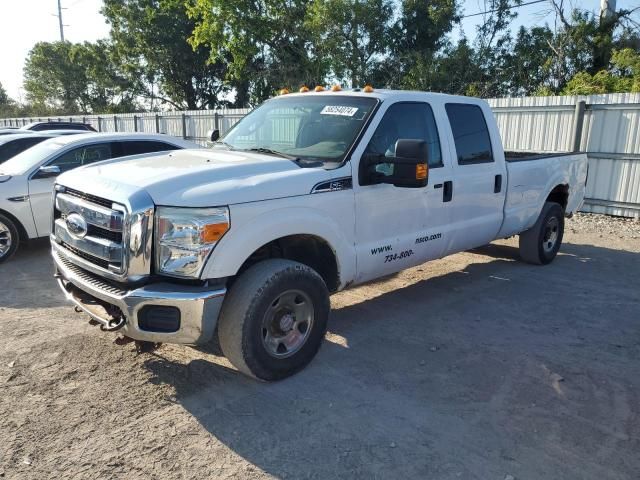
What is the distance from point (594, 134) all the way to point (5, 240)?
10492mm

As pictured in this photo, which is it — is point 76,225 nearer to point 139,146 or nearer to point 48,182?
point 48,182

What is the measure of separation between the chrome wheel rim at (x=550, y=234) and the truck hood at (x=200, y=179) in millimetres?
4295

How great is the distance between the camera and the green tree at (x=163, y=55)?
32.7 metres

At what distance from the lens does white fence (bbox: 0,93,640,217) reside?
10.2 meters

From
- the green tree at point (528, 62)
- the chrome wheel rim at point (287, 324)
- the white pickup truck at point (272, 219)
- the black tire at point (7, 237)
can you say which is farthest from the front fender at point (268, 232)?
the green tree at point (528, 62)

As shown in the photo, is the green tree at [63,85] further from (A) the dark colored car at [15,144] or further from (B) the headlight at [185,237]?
(B) the headlight at [185,237]

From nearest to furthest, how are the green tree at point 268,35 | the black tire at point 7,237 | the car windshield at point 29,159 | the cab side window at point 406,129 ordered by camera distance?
the cab side window at point 406,129 → the black tire at point 7,237 → the car windshield at point 29,159 → the green tree at point 268,35

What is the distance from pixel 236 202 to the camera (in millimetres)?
3396

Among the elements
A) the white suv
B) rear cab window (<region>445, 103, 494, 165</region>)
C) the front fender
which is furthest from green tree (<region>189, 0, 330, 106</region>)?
the front fender

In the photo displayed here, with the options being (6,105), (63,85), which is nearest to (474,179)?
(63,85)

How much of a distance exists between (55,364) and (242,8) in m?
23.1

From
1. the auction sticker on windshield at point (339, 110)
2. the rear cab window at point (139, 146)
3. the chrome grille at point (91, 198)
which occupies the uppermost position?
the auction sticker on windshield at point (339, 110)

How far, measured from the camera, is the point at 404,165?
13.1 ft

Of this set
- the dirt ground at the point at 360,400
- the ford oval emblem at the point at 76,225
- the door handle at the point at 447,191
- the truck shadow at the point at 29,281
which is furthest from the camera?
the truck shadow at the point at 29,281
